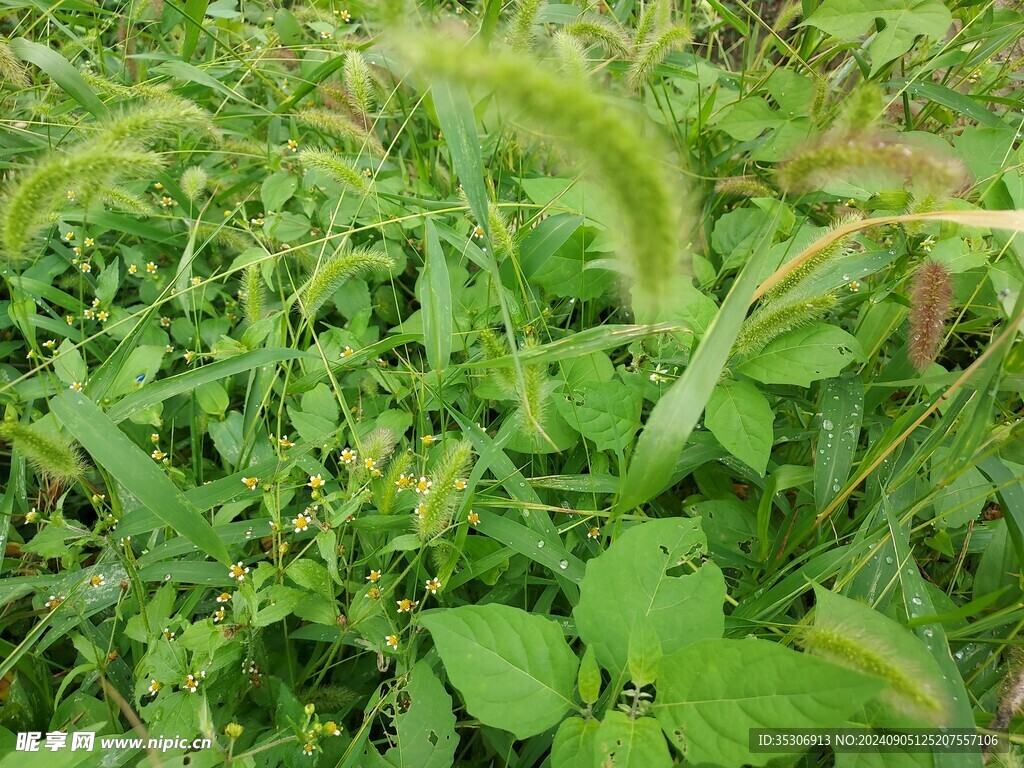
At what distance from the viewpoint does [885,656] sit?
41.9 inches

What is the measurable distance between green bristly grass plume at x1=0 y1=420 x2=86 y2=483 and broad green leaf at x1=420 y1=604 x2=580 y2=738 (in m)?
0.92

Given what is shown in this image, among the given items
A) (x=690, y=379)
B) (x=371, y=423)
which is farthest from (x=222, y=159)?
(x=690, y=379)

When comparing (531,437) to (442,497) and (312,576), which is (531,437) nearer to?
(442,497)

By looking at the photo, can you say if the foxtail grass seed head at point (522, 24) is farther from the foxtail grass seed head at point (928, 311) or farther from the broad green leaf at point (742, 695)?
the broad green leaf at point (742, 695)

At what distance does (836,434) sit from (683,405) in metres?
0.88

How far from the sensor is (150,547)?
172 cm

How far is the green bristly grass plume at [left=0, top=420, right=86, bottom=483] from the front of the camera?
130 cm

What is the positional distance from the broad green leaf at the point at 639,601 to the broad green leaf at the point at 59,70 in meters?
2.06

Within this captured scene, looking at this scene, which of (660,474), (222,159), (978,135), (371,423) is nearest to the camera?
(660,474)

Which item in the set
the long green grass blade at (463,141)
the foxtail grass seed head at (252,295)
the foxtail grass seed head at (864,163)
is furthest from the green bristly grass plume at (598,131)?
the foxtail grass seed head at (252,295)

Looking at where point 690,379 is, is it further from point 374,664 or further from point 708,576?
point 374,664

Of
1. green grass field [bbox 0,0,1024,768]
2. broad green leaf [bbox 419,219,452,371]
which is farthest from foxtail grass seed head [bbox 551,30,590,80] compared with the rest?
broad green leaf [bbox 419,219,452,371]

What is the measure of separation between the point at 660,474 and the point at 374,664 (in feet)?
3.48

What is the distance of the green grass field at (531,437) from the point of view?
1125mm
